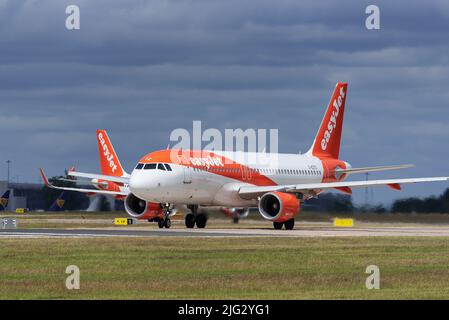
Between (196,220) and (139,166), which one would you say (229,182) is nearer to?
(196,220)

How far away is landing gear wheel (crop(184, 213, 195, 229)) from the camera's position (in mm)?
71000

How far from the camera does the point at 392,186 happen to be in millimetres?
71500

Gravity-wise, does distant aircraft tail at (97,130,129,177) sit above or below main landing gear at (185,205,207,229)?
above

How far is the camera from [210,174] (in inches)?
2800

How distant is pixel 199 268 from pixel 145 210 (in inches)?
1486

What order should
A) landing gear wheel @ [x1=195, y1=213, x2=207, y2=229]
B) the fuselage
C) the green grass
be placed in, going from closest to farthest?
1. the green grass
2. the fuselage
3. landing gear wheel @ [x1=195, y1=213, x2=207, y2=229]

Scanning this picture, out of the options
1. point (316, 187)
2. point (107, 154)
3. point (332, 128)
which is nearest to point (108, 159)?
point (107, 154)

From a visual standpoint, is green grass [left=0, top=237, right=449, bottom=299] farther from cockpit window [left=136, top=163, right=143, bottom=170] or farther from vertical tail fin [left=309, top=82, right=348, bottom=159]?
vertical tail fin [left=309, top=82, right=348, bottom=159]

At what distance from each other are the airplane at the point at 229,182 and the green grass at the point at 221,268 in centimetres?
1667

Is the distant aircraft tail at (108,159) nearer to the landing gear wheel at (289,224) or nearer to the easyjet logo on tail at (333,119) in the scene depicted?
the easyjet logo on tail at (333,119)

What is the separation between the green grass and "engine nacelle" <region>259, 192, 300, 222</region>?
16900mm

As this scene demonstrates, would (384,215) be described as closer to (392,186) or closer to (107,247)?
(392,186)

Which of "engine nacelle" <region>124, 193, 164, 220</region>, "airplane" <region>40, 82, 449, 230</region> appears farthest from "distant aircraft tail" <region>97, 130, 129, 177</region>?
"engine nacelle" <region>124, 193, 164, 220</region>

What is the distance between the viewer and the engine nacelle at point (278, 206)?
68.7 meters
